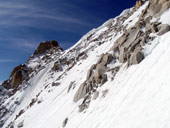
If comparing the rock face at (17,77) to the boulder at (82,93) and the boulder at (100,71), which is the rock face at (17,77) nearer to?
the boulder at (82,93)

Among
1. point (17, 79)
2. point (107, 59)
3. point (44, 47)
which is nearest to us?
point (107, 59)

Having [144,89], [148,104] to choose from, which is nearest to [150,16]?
[144,89]

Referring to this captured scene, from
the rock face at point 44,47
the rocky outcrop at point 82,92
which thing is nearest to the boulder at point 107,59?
the rocky outcrop at point 82,92

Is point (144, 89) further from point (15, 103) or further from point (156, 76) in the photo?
point (15, 103)

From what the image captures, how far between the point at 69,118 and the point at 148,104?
30.3 ft

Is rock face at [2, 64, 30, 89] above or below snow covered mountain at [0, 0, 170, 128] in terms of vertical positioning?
above

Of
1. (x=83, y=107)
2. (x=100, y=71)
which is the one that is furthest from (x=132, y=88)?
(x=100, y=71)

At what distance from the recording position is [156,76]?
8.99 m

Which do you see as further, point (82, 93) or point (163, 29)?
point (82, 93)

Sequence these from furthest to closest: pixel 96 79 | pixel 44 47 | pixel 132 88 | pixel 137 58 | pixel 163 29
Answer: pixel 44 47
pixel 96 79
pixel 163 29
pixel 137 58
pixel 132 88

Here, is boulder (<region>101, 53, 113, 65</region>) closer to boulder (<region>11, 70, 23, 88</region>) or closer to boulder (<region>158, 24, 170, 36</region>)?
boulder (<region>158, 24, 170, 36</region>)

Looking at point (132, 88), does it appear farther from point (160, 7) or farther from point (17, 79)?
point (17, 79)

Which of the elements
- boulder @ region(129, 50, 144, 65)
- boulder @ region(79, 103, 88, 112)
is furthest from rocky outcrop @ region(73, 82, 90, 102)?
boulder @ region(129, 50, 144, 65)

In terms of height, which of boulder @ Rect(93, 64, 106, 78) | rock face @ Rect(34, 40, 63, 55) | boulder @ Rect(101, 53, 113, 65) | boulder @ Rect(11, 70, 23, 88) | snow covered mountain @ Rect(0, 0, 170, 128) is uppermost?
rock face @ Rect(34, 40, 63, 55)
